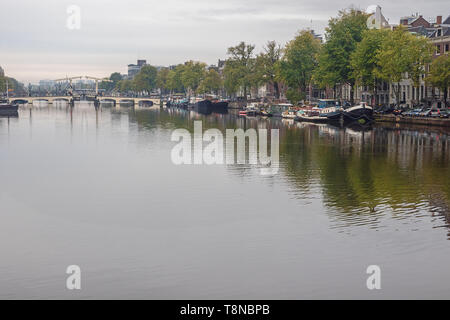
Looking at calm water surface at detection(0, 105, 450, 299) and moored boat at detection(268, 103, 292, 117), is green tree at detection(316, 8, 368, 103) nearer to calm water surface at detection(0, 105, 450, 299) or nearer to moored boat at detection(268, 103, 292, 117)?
moored boat at detection(268, 103, 292, 117)

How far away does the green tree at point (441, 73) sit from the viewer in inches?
2682

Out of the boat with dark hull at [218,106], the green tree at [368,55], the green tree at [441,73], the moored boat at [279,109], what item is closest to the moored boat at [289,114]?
the moored boat at [279,109]

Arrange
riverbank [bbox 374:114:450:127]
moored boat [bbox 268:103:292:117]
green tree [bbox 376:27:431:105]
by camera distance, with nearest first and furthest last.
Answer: riverbank [bbox 374:114:450:127] < green tree [bbox 376:27:431:105] < moored boat [bbox 268:103:292:117]

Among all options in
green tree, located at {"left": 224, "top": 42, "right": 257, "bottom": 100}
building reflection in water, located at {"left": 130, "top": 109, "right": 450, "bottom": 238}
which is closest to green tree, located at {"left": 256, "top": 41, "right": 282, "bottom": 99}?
green tree, located at {"left": 224, "top": 42, "right": 257, "bottom": 100}

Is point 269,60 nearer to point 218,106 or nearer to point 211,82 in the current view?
point 218,106

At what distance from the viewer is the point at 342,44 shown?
86812mm

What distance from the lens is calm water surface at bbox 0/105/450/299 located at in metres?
15.3

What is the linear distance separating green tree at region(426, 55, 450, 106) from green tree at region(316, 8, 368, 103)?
16.1 metres

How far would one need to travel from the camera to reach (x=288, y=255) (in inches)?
688

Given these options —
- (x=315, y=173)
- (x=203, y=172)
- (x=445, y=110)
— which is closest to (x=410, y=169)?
(x=315, y=173)

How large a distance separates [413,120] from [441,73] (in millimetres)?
6116

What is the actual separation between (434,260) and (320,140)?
37.2 metres

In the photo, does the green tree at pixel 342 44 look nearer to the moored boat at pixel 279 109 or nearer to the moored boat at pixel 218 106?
the moored boat at pixel 279 109

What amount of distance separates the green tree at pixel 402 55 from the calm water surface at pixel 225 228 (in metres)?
35.7
